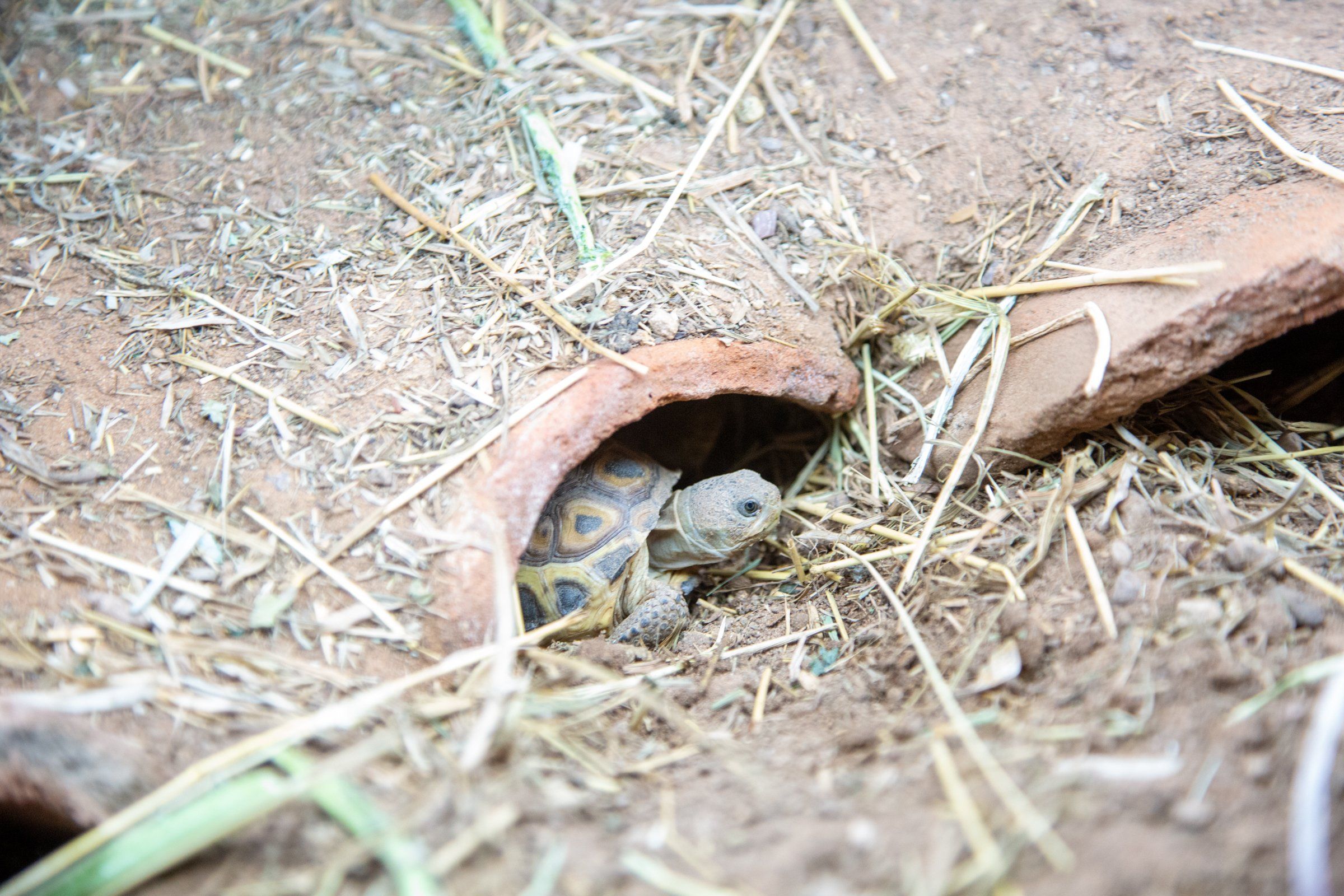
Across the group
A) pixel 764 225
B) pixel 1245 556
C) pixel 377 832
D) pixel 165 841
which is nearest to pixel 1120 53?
pixel 764 225

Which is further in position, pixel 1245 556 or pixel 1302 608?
pixel 1245 556

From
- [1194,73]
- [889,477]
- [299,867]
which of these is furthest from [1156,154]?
[299,867]

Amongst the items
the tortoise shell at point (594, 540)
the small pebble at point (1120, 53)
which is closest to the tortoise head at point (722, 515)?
the tortoise shell at point (594, 540)

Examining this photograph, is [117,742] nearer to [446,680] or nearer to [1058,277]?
[446,680]

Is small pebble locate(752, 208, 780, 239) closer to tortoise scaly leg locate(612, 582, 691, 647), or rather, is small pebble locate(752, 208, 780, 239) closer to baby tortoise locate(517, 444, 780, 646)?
baby tortoise locate(517, 444, 780, 646)

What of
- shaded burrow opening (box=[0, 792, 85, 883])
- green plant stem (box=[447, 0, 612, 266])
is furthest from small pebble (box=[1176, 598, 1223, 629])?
shaded burrow opening (box=[0, 792, 85, 883])

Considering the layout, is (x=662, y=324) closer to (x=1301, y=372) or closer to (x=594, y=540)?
(x=594, y=540)

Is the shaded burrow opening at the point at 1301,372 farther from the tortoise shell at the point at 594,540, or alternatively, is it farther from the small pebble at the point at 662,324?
the tortoise shell at the point at 594,540
